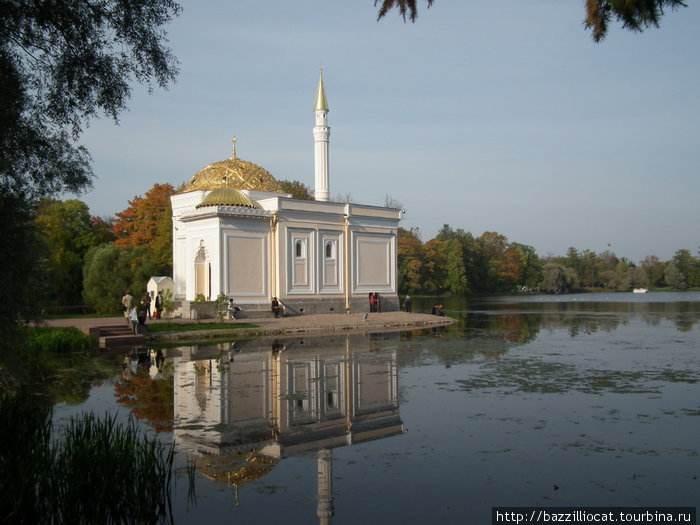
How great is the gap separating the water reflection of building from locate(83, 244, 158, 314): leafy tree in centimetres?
2951

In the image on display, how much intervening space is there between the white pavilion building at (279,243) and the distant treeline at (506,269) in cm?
3938

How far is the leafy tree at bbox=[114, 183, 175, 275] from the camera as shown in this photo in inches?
1957

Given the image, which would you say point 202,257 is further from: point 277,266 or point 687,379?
point 687,379

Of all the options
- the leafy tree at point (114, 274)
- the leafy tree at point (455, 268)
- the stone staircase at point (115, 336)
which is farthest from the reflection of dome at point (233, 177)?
the leafy tree at point (455, 268)

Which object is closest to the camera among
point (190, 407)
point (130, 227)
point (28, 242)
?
point (28, 242)

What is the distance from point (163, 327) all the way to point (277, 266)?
9582 mm

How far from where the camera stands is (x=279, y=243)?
35188mm

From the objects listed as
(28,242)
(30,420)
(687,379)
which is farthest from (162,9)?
(687,379)

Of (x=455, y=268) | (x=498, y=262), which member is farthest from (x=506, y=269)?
(x=455, y=268)

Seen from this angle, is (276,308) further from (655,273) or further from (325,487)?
(655,273)

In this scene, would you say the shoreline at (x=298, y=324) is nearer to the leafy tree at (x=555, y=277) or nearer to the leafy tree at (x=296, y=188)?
the leafy tree at (x=296, y=188)

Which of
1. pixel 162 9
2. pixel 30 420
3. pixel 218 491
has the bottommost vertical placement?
pixel 218 491

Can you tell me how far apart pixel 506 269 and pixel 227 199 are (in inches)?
3116

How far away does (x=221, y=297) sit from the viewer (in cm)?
3028
